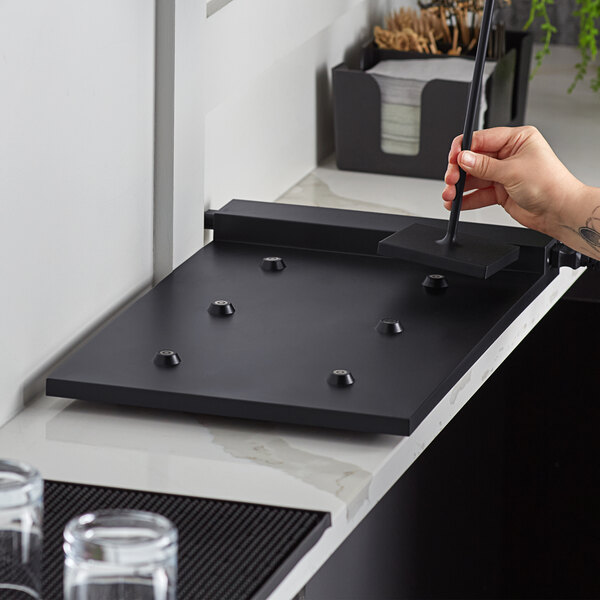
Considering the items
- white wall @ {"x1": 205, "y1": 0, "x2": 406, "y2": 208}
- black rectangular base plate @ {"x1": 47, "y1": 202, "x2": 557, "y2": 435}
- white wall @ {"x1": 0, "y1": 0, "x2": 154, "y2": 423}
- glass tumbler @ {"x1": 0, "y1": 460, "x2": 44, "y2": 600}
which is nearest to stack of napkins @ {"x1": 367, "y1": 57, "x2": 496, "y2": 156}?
white wall @ {"x1": 205, "y1": 0, "x2": 406, "y2": 208}

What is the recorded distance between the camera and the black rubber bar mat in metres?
0.85

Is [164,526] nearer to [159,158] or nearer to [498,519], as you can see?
[159,158]

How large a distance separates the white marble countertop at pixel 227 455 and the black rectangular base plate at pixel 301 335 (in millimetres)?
22

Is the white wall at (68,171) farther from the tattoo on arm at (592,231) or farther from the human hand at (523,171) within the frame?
the tattoo on arm at (592,231)

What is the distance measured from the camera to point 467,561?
208 centimetres

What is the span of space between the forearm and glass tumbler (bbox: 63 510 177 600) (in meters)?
0.86

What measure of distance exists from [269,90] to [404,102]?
251 millimetres

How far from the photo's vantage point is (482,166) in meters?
1.42

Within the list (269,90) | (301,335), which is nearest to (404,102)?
(269,90)

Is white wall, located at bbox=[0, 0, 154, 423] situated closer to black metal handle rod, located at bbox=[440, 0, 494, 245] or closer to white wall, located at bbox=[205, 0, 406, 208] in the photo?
white wall, located at bbox=[205, 0, 406, 208]

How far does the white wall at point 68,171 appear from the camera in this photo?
112 cm

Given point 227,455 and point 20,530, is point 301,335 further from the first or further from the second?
point 20,530

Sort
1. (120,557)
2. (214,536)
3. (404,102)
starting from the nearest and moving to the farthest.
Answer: (120,557) < (214,536) < (404,102)

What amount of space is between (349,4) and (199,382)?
1.08m
